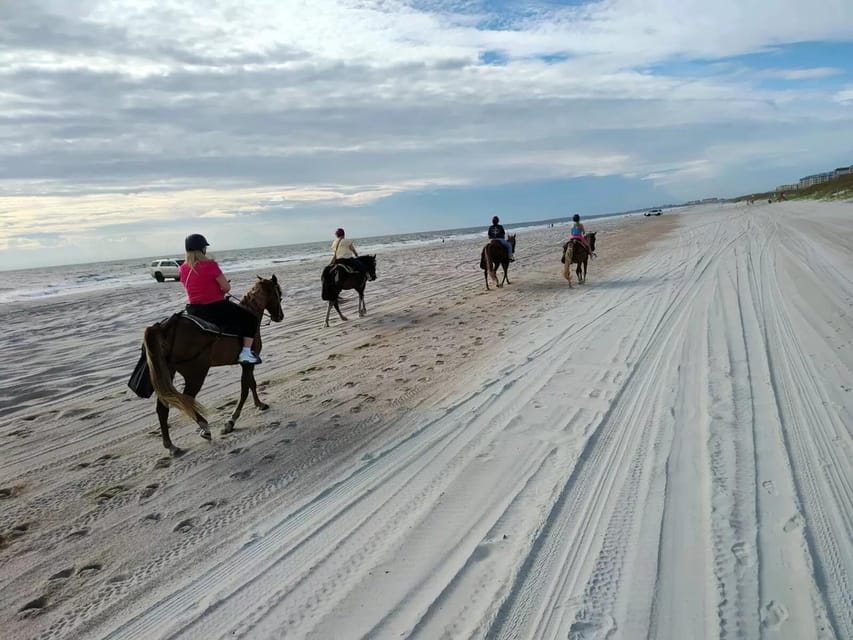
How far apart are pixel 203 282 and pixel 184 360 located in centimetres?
86

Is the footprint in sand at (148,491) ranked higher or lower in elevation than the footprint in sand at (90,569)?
higher

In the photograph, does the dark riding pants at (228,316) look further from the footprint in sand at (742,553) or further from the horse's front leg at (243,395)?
the footprint in sand at (742,553)

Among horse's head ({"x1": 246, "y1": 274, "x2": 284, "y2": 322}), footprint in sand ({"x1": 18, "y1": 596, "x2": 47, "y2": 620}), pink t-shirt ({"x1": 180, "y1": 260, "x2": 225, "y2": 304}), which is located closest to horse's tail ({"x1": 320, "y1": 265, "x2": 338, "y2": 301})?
horse's head ({"x1": 246, "y1": 274, "x2": 284, "y2": 322})

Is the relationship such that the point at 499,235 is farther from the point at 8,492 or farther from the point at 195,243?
the point at 8,492

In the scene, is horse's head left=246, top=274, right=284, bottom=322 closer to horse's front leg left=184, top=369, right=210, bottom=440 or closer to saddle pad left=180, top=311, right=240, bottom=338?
saddle pad left=180, top=311, right=240, bottom=338

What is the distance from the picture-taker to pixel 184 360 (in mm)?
5562

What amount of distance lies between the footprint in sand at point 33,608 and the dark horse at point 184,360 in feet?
6.79

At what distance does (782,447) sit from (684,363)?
2.46 meters

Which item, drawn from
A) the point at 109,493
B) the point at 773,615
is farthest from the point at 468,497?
the point at 109,493

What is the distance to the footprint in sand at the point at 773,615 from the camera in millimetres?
2592

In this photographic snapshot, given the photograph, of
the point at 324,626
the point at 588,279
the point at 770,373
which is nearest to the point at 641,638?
the point at 324,626

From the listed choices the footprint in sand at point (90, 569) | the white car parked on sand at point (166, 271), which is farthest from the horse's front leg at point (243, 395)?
the white car parked on sand at point (166, 271)

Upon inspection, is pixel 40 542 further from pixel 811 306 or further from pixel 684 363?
pixel 811 306

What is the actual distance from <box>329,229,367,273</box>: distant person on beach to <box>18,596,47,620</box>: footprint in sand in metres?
10.00
